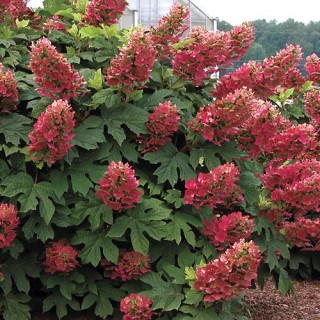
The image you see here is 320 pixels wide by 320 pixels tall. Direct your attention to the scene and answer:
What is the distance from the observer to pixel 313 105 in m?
5.67

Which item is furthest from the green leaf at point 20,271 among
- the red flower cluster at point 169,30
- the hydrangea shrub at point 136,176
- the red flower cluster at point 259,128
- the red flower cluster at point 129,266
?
the red flower cluster at point 169,30

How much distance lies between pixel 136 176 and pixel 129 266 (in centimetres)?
45

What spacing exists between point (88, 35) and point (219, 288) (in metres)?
1.53

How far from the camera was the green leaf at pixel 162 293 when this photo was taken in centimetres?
336

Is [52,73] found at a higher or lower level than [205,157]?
higher

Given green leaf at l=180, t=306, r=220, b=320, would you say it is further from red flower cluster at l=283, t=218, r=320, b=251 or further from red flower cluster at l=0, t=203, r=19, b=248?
red flower cluster at l=283, t=218, r=320, b=251

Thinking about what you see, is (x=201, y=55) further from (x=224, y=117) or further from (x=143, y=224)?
(x=143, y=224)

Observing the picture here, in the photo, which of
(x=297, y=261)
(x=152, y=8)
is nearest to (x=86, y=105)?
(x=297, y=261)

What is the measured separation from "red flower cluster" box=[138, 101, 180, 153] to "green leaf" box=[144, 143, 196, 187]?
0.14 ft

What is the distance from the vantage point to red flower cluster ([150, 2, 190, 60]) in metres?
3.93

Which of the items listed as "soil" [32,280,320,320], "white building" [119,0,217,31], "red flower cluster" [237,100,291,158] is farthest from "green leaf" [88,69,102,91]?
"white building" [119,0,217,31]

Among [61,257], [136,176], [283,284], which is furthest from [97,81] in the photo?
[283,284]

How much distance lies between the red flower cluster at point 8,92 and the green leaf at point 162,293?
106 centimetres

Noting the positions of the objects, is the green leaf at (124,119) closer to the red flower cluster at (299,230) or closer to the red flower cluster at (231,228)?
the red flower cluster at (231,228)
